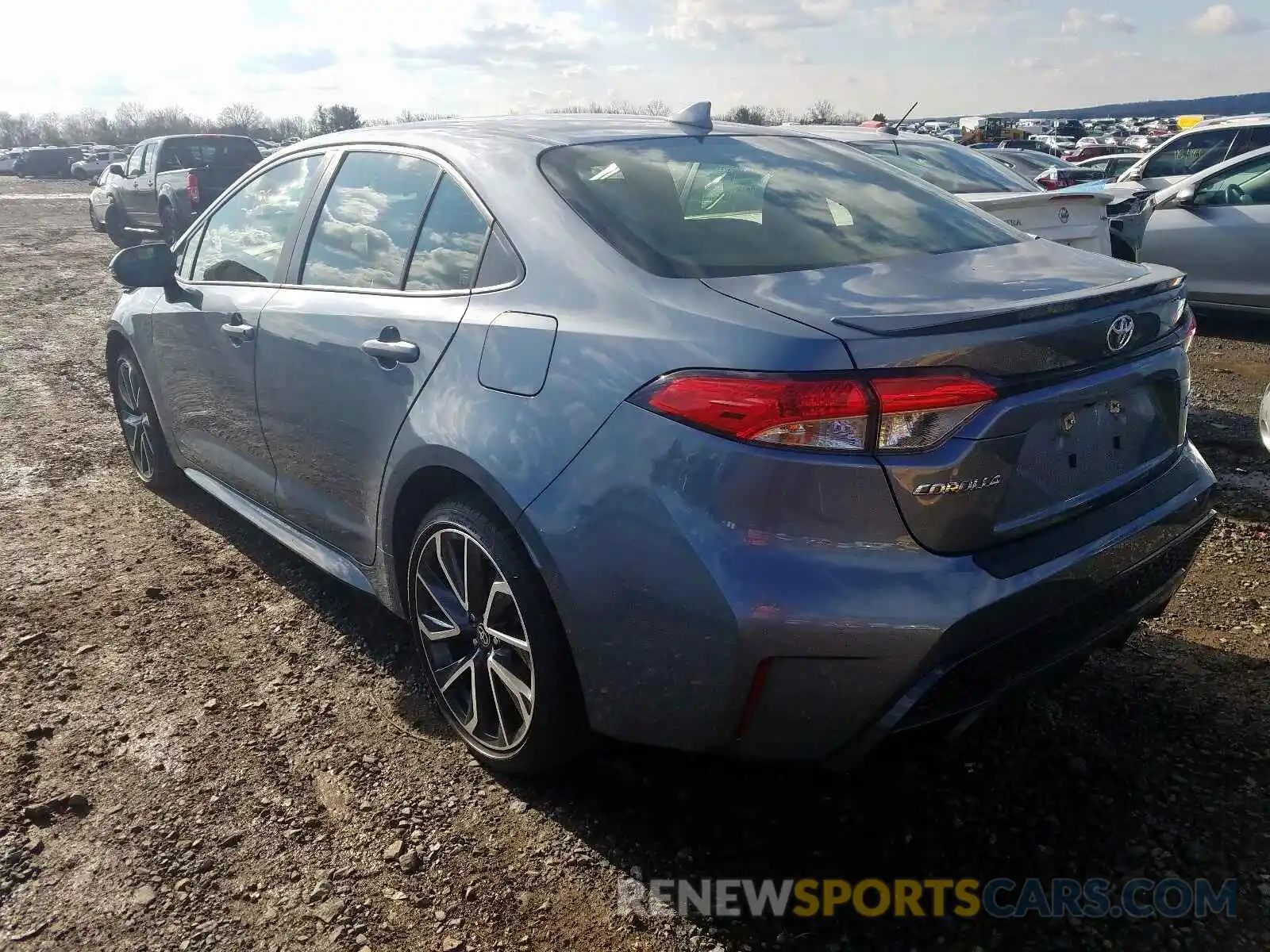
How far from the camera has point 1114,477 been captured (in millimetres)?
2174

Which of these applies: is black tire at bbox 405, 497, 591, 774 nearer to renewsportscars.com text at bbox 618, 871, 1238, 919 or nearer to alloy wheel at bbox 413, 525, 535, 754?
alloy wheel at bbox 413, 525, 535, 754

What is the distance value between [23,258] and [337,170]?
14601mm

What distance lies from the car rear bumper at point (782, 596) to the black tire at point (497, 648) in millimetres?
110

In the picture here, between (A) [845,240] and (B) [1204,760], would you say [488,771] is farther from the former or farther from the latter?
(B) [1204,760]

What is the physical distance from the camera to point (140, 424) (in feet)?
15.2

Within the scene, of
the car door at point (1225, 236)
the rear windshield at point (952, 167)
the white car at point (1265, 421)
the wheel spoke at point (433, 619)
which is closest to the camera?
the wheel spoke at point (433, 619)

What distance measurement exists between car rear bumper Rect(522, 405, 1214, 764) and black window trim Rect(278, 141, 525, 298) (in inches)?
28.1

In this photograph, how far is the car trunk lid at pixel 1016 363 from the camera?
6.03 ft

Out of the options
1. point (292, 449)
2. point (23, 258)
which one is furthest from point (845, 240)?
point (23, 258)

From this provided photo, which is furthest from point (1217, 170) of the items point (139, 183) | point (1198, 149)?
point (139, 183)

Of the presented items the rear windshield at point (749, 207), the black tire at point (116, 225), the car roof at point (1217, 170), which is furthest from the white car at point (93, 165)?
the rear windshield at point (749, 207)

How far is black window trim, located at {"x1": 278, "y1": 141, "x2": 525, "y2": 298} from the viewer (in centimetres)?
250

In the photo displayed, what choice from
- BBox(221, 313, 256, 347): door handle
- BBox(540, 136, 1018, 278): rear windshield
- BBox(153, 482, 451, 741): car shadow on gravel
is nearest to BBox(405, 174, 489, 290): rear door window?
BBox(540, 136, 1018, 278): rear windshield

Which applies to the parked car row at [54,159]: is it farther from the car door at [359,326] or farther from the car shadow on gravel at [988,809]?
the car shadow on gravel at [988,809]
